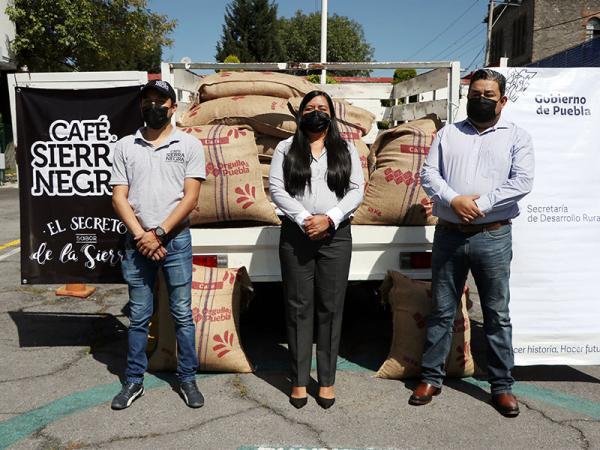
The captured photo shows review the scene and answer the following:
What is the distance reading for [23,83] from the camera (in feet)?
14.2

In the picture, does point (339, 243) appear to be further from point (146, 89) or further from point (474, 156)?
point (146, 89)

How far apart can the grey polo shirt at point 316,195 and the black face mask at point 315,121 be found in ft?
0.44

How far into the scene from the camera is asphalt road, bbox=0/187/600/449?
308 centimetres

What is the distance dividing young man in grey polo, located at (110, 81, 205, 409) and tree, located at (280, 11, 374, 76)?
59.2m

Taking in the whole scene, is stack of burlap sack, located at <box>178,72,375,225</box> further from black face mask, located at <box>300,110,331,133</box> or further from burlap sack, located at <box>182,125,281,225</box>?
black face mask, located at <box>300,110,331,133</box>

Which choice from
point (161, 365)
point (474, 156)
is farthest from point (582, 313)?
point (161, 365)

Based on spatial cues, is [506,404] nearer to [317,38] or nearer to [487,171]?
[487,171]

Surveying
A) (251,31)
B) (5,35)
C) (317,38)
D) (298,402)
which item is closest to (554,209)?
(298,402)

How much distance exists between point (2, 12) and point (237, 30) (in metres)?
28.1

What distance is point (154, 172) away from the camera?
3.32 m

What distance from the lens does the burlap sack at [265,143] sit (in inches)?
176

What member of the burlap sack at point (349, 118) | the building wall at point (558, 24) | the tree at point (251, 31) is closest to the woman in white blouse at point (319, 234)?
the burlap sack at point (349, 118)

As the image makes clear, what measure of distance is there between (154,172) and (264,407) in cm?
153

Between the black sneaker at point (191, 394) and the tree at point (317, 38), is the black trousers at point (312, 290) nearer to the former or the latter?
the black sneaker at point (191, 394)
